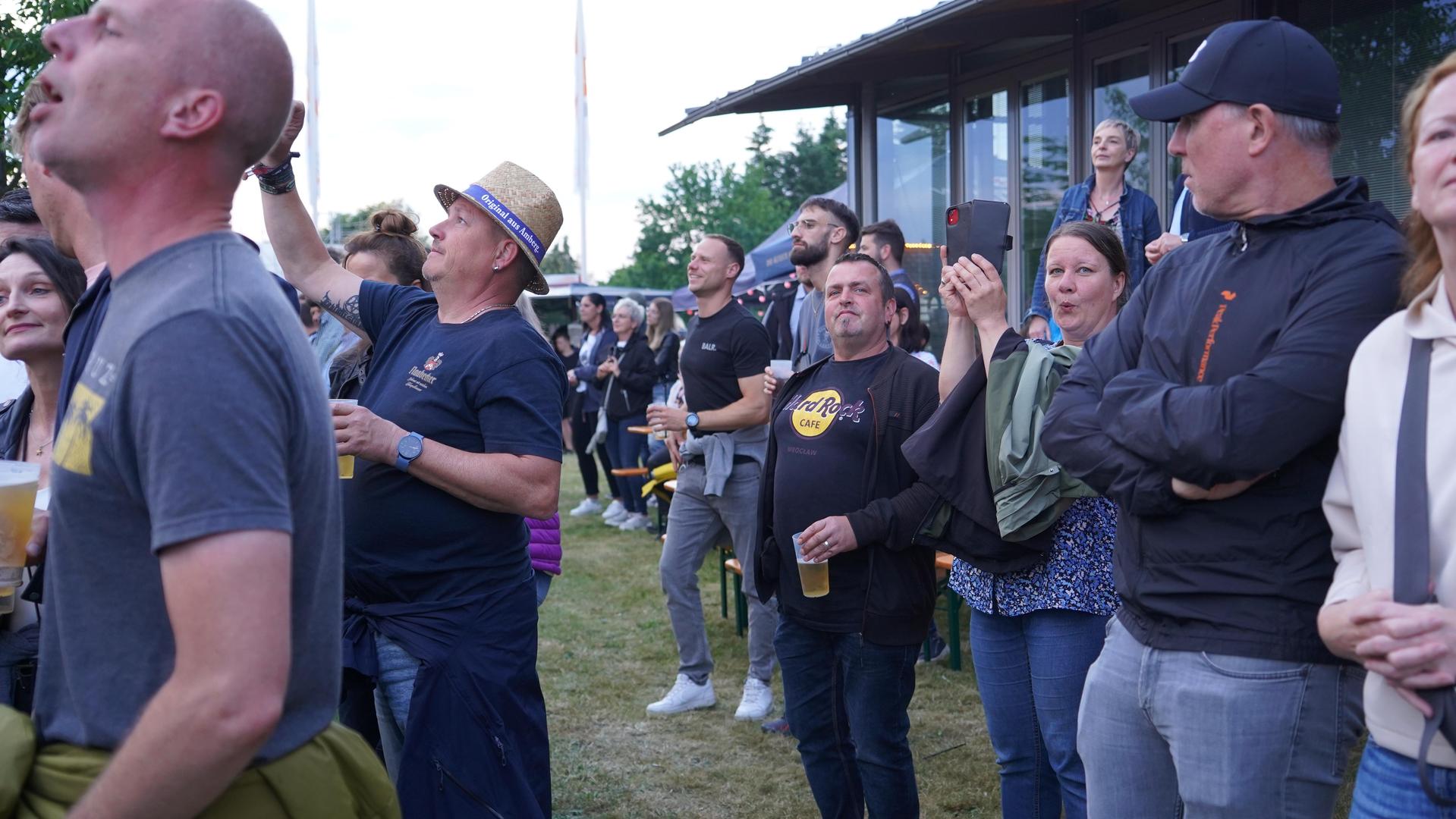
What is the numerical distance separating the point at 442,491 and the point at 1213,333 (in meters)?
1.80

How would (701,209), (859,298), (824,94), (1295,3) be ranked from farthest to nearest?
(701,209) → (824,94) → (1295,3) → (859,298)

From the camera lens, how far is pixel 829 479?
3.90 meters

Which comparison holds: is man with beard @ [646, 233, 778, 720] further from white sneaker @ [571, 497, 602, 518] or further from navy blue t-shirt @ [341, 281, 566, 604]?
white sneaker @ [571, 497, 602, 518]

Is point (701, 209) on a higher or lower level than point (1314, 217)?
higher

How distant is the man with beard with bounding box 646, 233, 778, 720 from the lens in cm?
591

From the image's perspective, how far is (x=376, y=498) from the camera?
115 inches

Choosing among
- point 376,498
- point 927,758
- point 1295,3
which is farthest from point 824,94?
point 376,498

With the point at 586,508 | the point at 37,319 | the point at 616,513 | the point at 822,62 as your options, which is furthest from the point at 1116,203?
the point at 586,508

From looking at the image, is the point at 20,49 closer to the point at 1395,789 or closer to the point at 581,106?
the point at 1395,789

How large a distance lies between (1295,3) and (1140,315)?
5300 millimetres

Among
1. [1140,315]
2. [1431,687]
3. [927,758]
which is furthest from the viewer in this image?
[927,758]

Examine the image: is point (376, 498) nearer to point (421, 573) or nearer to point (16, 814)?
point (421, 573)

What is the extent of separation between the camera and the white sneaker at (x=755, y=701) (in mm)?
5992

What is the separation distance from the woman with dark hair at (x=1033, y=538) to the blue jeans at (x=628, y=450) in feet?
→ 27.8
